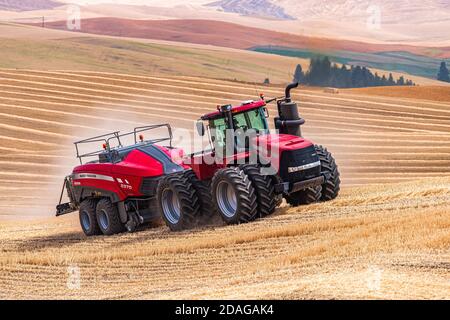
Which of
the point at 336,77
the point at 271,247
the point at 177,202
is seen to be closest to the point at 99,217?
the point at 177,202

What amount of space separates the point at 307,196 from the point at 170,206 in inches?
114

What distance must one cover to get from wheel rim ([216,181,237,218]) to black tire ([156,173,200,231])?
0.66 m

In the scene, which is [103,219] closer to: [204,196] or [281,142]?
[204,196]

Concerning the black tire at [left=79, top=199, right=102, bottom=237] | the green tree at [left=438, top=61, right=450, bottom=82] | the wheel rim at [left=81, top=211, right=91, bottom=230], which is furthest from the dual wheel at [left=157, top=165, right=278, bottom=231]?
the green tree at [left=438, top=61, right=450, bottom=82]

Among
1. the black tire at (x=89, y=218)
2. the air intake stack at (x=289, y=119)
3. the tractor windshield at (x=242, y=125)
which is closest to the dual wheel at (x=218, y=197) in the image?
the tractor windshield at (x=242, y=125)

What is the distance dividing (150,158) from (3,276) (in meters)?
5.91

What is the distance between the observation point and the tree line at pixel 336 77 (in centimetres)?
7331

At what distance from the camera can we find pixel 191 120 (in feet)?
163

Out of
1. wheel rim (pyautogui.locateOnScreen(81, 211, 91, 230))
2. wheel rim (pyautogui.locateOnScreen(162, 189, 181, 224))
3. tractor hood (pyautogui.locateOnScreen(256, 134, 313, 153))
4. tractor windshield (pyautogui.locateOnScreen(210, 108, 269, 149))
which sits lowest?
wheel rim (pyautogui.locateOnScreen(81, 211, 91, 230))

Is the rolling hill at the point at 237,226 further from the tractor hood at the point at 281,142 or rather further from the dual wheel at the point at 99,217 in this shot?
the tractor hood at the point at 281,142

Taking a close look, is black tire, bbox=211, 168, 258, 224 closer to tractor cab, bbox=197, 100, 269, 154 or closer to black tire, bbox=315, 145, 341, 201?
tractor cab, bbox=197, 100, 269, 154

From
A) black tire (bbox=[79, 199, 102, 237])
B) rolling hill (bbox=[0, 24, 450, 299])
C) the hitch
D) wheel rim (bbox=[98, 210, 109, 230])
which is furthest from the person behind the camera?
the hitch

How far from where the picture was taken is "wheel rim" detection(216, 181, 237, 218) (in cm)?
1783
